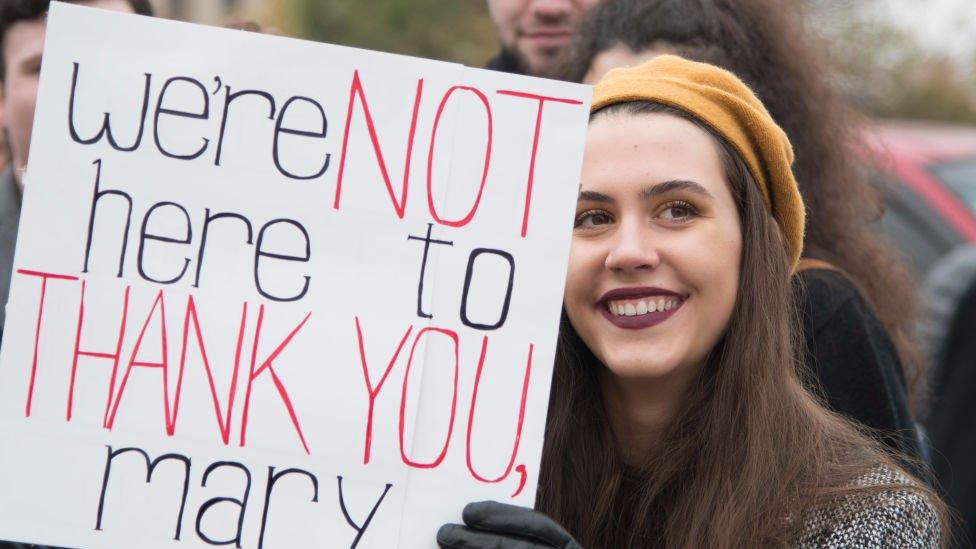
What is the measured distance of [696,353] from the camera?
2.40 metres

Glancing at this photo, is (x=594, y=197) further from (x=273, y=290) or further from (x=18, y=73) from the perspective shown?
(x=18, y=73)

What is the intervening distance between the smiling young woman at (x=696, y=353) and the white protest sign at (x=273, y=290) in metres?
0.19

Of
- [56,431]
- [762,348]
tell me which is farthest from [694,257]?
[56,431]

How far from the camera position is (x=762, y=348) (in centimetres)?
241

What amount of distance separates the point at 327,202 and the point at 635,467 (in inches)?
31.5

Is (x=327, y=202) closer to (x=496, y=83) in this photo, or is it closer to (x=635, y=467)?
(x=496, y=83)

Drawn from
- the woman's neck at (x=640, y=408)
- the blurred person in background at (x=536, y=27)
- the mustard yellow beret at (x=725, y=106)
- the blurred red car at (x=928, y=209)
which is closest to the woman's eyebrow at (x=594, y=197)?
the mustard yellow beret at (x=725, y=106)

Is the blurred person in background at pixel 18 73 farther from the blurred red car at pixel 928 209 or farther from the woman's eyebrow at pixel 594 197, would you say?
the blurred red car at pixel 928 209

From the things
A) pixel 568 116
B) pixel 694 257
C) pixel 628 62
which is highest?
pixel 628 62

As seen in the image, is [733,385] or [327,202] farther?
[733,385]

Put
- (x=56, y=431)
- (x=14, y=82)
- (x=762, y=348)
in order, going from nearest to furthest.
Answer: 1. (x=56, y=431)
2. (x=762, y=348)
3. (x=14, y=82)

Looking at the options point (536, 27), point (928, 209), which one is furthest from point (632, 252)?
point (928, 209)

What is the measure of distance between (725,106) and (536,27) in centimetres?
128

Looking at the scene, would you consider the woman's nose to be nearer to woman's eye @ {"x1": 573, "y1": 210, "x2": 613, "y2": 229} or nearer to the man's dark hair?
woman's eye @ {"x1": 573, "y1": 210, "x2": 613, "y2": 229}
